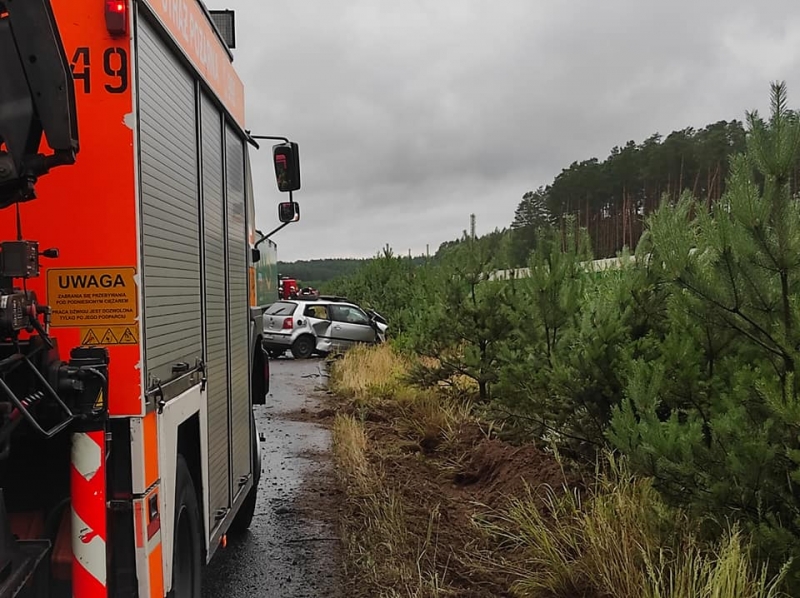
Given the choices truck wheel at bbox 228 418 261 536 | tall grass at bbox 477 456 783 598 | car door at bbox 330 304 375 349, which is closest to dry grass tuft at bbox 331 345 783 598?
tall grass at bbox 477 456 783 598

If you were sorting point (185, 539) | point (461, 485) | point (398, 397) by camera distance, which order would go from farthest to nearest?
point (398, 397) → point (461, 485) → point (185, 539)

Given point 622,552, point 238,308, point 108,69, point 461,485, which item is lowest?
point 461,485

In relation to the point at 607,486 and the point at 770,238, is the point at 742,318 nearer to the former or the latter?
the point at 770,238

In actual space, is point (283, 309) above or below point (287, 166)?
below

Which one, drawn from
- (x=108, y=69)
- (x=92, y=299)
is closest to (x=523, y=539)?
(x=92, y=299)

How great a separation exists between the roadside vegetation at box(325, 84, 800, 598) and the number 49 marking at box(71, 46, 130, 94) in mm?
2683

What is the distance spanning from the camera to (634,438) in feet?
12.6

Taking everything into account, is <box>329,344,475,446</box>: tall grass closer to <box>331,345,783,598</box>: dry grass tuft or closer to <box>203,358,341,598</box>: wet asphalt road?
<box>331,345,783,598</box>: dry grass tuft

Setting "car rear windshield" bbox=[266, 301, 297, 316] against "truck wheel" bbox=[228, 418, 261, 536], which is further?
"car rear windshield" bbox=[266, 301, 297, 316]

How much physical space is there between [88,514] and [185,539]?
92 cm

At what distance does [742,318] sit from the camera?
3650mm

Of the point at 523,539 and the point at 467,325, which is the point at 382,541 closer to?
the point at 523,539

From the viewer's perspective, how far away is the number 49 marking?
8.48 ft

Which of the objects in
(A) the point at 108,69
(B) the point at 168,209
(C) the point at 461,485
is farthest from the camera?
(C) the point at 461,485
